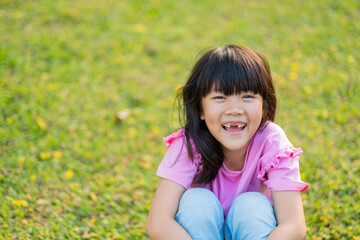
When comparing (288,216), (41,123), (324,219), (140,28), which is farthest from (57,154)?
(140,28)

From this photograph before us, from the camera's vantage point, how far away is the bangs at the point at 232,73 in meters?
1.78

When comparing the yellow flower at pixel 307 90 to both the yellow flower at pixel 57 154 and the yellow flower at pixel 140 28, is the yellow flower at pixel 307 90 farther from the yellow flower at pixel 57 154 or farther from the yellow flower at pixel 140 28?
the yellow flower at pixel 57 154

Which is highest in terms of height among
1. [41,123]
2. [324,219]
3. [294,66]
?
[294,66]

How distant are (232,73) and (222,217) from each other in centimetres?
74

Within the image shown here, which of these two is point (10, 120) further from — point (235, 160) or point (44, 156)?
point (235, 160)

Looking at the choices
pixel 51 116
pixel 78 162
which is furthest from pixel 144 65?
pixel 78 162

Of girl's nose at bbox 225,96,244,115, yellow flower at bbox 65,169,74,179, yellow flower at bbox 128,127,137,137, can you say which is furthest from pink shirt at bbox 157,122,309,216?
yellow flower at bbox 128,127,137,137

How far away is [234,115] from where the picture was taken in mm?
1800

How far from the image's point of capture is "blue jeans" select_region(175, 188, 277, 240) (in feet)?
5.70

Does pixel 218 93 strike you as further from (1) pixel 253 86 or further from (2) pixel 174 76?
(2) pixel 174 76

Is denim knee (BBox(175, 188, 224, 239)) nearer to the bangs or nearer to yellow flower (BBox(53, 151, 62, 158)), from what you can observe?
the bangs

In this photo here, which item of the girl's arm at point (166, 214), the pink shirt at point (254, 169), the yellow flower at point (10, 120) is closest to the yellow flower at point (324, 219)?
the pink shirt at point (254, 169)

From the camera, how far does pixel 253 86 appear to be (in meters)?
1.80

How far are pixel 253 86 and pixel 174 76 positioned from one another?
2109mm
